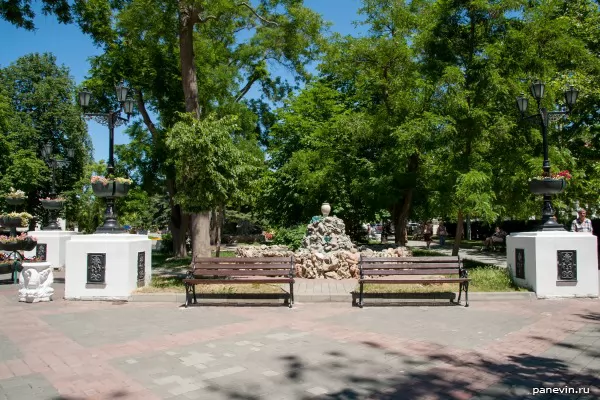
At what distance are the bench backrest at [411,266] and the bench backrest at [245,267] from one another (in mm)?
1581

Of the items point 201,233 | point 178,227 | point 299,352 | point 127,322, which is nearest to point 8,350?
point 127,322

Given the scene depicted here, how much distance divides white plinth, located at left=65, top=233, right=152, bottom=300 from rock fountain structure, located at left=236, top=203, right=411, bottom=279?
4.83m

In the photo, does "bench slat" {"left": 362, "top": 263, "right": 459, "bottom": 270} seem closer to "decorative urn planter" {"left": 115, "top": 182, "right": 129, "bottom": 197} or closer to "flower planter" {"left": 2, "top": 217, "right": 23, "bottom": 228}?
"decorative urn planter" {"left": 115, "top": 182, "right": 129, "bottom": 197}

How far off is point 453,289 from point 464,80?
728 centimetres

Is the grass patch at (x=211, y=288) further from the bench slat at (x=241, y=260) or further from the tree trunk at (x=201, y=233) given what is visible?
the tree trunk at (x=201, y=233)

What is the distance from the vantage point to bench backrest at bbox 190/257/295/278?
9359mm

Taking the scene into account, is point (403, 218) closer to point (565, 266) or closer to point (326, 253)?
point (326, 253)

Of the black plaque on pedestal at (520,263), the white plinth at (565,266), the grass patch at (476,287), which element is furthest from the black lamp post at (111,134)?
the white plinth at (565,266)

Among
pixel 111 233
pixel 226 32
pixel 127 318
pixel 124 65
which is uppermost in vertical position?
pixel 226 32

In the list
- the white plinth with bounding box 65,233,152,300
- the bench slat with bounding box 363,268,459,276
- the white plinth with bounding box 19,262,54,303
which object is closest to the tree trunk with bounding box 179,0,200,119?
the white plinth with bounding box 65,233,152,300

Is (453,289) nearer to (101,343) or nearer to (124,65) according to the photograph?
(101,343)

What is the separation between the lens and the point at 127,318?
26.0 feet

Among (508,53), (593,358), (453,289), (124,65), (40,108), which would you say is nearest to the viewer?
(593,358)

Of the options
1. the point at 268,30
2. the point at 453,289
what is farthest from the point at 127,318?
the point at 268,30
